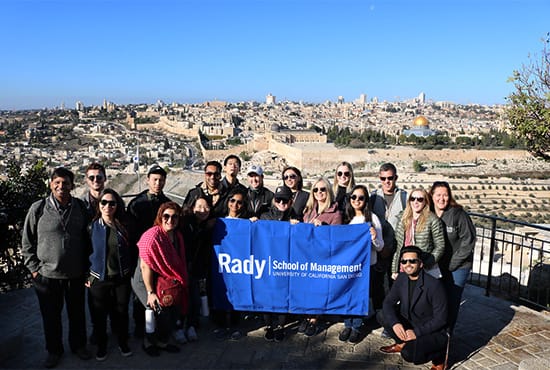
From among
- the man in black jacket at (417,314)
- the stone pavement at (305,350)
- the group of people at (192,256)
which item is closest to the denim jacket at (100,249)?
the group of people at (192,256)

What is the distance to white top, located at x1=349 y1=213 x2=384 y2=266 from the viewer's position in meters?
3.81

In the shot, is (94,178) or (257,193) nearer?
(94,178)

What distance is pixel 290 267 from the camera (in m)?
3.95

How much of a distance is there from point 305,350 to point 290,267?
69cm

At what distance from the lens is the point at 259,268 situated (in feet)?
13.0

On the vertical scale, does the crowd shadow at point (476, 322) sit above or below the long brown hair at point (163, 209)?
below

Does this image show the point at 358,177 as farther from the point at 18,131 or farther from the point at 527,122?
the point at 18,131

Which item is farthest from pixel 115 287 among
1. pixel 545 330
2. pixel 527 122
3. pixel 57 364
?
pixel 527 122

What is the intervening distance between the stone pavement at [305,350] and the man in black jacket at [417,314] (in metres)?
0.22

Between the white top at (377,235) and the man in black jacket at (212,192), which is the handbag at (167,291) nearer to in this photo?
the man in black jacket at (212,192)

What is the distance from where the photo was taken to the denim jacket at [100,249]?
339 cm

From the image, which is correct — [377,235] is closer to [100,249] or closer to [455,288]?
[455,288]

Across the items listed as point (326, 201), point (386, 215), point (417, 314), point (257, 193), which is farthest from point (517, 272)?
point (257, 193)

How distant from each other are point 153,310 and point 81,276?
610 mm
